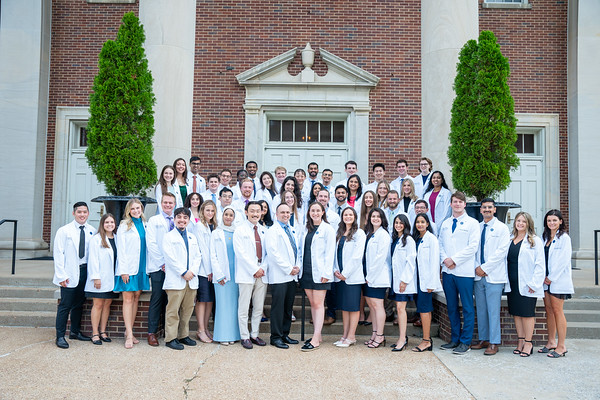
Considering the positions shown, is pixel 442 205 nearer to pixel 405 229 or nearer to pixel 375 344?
pixel 405 229

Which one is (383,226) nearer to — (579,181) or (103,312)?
(103,312)

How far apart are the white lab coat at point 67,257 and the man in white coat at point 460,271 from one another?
4.52 m

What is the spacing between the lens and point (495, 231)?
6.36m

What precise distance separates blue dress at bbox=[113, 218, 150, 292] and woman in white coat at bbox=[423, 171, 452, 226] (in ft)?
13.9

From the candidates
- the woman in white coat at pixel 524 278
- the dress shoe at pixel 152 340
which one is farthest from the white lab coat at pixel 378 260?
the dress shoe at pixel 152 340

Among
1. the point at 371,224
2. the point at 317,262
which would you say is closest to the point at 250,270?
the point at 317,262

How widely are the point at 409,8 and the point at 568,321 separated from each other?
25.8 feet

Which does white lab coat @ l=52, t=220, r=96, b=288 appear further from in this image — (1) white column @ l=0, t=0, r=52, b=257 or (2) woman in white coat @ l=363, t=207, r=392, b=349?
(1) white column @ l=0, t=0, r=52, b=257

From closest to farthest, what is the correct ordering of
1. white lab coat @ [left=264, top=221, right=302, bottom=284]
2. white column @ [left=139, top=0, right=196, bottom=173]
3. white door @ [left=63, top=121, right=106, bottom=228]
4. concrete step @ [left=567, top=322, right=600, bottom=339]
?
white lab coat @ [left=264, top=221, right=302, bottom=284], concrete step @ [left=567, top=322, right=600, bottom=339], white column @ [left=139, top=0, right=196, bottom=173], white door @ [left=63, top=121, right=106, bottom=228]

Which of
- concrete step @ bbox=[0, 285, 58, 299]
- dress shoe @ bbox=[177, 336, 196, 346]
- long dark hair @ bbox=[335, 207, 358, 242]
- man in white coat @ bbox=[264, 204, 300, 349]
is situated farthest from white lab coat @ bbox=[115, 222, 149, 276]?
long dark hair @ bbox=[335, 207, 358, 242]

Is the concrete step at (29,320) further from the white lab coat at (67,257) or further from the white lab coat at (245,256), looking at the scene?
the white lab coat at (245,256)

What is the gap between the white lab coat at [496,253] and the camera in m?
6.23

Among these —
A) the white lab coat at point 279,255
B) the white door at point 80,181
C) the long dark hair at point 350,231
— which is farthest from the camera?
the white door at point 80,181

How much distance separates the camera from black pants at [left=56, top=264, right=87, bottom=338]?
6.30 metres
